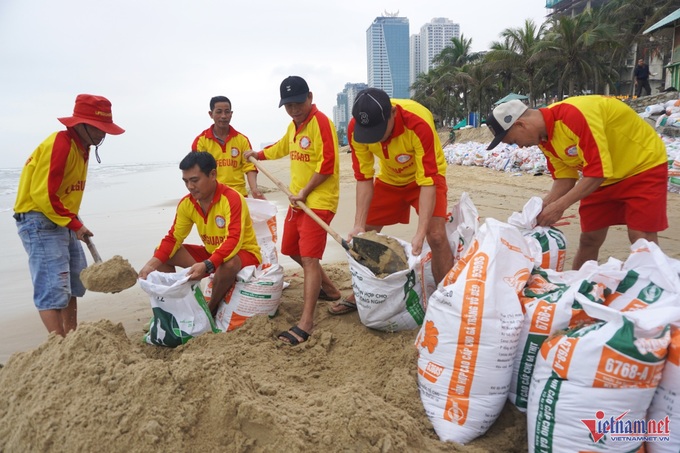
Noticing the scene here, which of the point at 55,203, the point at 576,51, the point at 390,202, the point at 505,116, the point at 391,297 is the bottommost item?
the point at 391,297

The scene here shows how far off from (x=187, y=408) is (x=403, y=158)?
6.56 feet

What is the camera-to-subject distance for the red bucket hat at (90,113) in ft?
10.1

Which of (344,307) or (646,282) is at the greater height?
(646,282)

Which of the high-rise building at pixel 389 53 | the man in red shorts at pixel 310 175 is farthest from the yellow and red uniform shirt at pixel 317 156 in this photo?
the high-rise building at pixel 389 53

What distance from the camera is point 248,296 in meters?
3.20

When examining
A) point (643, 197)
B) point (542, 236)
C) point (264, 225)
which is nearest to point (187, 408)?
point (542, 236)

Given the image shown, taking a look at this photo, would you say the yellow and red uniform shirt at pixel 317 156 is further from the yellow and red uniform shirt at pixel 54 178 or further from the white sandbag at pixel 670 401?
the white sandbag at pixel 670 401

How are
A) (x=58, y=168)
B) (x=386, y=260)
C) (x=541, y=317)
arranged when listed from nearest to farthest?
1. (x=541, y=317)
2. (x=386, y=260)
3. (x=58, y=168)

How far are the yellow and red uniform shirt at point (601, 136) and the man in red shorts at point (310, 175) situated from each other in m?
1.37

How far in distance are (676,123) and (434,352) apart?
404 inches

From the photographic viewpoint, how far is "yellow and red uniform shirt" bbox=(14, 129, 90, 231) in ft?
9.62

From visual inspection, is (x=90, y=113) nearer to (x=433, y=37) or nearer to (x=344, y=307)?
(x=344, y=307)

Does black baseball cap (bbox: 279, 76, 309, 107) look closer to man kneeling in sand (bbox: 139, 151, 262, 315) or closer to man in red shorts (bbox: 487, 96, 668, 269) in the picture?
man kneeling in sand (bbox: 139, 151, 262, 315)

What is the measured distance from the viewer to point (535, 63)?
29.3m
